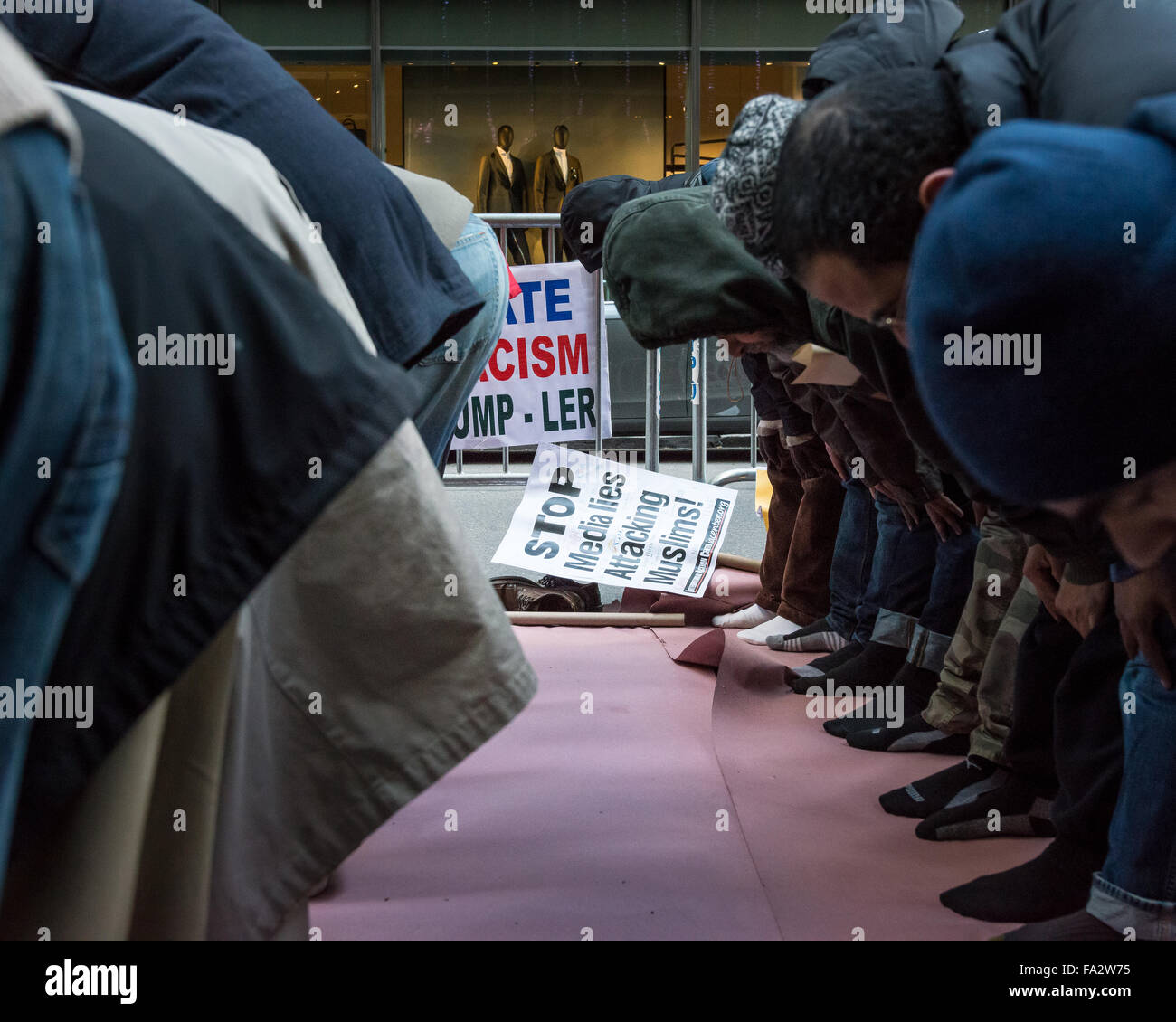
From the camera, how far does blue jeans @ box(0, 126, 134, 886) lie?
583 millimetres

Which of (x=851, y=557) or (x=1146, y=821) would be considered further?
(x=851, y=557)

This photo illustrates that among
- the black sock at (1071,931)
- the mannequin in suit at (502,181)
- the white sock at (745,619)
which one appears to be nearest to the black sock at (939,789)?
the black sock at (1071,931)

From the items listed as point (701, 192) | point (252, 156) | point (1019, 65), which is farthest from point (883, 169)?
point (701, 192)

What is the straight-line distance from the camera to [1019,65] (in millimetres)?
1325

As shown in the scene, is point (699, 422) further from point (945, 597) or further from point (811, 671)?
point (945, 597)

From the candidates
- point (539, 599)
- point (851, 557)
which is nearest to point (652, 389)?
point (539, 599)

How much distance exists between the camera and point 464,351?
2.15m

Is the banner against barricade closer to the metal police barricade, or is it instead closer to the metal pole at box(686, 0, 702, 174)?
the metal police barricade

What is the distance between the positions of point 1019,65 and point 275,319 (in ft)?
3.17

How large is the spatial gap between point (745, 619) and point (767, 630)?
0.73 ft

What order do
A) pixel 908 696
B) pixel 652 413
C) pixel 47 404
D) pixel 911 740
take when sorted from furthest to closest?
pixel 652 413, pixel 908 696, pixel 911 740, pixel 47 404

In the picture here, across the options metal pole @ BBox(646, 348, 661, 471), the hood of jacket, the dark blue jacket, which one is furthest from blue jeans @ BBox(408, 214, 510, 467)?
metal pole @ BBox(646, 348, 661, 471)

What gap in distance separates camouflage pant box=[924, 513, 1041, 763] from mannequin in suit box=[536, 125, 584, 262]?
269 inches

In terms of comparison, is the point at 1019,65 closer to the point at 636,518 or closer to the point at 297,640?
the point at 297,640
